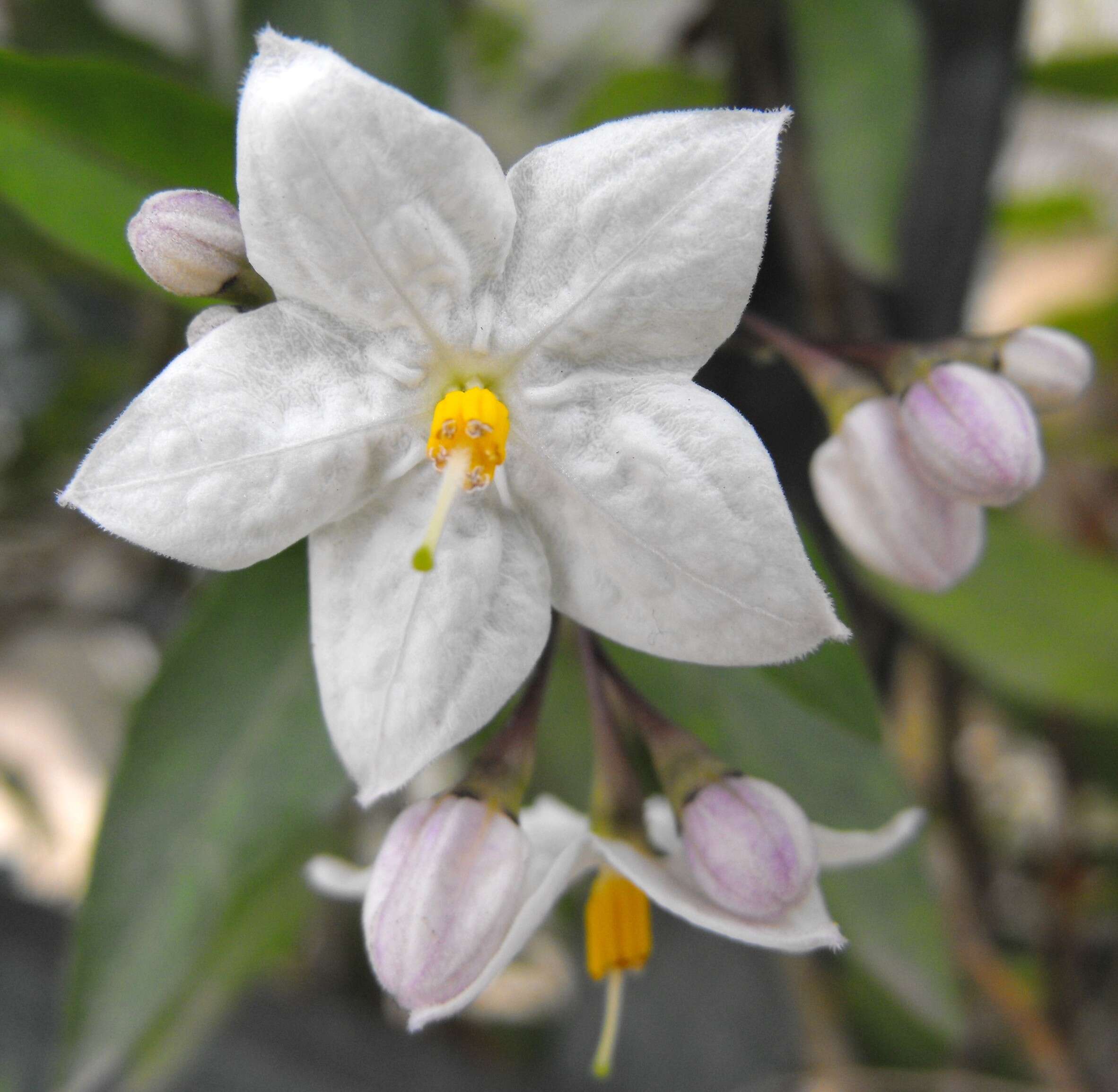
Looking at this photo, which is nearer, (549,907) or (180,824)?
(549,907)

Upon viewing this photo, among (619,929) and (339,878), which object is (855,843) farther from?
(339,878)

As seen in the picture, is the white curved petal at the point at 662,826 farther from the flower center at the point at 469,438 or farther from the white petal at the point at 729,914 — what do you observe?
the flower center at the point at 469,438


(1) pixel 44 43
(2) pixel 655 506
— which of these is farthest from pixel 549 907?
(1) pixel 44 43

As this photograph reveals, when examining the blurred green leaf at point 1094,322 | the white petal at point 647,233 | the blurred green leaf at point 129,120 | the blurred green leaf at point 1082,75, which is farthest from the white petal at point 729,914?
the blurred green leaf at point 1094,322

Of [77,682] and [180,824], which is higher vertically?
[180,824]

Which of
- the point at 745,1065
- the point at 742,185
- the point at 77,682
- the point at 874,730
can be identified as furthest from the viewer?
the point at 77,682

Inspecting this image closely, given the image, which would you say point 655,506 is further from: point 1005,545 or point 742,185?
point 1005,545

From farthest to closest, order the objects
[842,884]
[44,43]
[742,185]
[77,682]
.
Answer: [77,682], [44,43], [842,884], [742,185]
